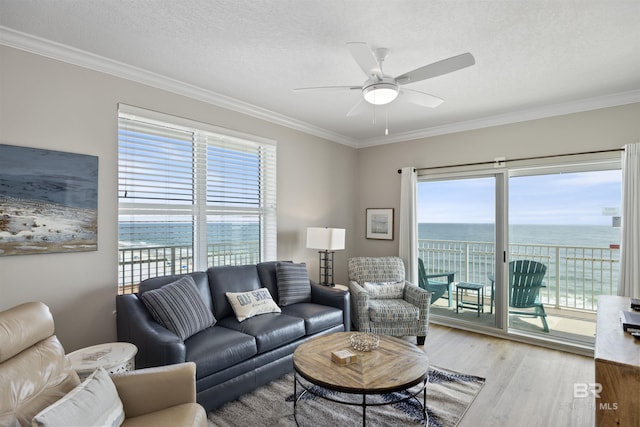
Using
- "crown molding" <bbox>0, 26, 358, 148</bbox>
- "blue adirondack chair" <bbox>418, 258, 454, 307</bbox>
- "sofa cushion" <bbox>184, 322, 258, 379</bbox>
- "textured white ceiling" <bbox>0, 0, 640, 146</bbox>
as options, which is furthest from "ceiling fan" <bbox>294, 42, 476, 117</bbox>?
"blue adirondack chair" <bbox>418, 258, 454, 307</bbox>

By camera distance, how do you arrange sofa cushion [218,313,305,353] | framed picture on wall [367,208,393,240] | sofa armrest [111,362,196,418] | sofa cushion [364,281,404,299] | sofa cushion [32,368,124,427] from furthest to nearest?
framed picture on wall [367,208,393,240] < sofa cushion [364,281,404,299] < sofa cushion [218,313,305,353] < sofa armrest [111,362,196,418] < sofa cushion [32,368,124,427]

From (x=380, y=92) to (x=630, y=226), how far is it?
286 centimetres

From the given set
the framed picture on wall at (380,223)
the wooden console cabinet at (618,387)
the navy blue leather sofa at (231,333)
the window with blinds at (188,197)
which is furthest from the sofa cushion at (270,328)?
the framed picture on wall at (380,223)

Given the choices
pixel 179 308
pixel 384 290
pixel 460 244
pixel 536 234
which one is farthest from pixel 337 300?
pixel 536 234

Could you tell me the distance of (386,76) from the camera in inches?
93.4

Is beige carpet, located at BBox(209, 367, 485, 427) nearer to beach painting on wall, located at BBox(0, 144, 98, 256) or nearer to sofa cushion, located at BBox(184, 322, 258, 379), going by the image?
sofa cushion, located at BBox(184, 322, 258, 379)

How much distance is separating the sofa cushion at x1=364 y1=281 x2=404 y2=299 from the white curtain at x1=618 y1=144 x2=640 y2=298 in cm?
214

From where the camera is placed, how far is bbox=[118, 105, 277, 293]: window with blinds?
293cm

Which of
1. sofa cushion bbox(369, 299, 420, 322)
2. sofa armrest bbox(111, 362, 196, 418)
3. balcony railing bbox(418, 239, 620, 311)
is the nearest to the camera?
sofa armrest bbox(111, 362, 196, 418)

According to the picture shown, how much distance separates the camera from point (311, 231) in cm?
407

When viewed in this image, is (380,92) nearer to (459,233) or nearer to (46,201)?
(46,201)

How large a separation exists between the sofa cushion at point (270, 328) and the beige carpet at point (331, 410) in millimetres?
371

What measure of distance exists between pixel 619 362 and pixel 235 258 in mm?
3253

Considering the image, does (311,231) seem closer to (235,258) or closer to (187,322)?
(235,258)
